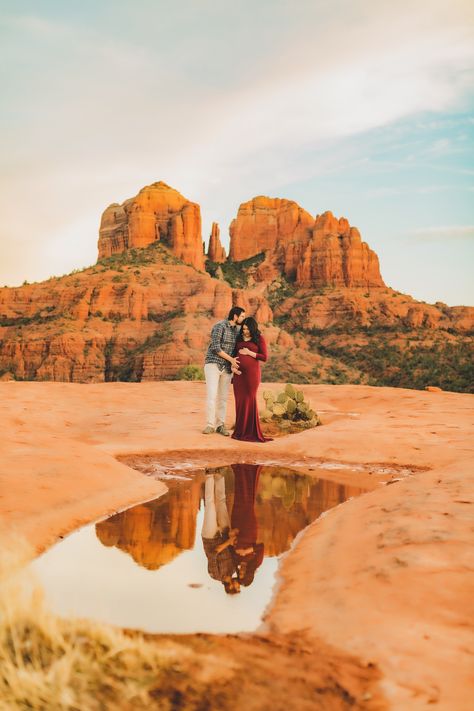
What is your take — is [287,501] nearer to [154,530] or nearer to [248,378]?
[154,530]

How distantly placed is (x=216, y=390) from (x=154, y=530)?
6.47 m

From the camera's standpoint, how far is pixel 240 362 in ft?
37.3

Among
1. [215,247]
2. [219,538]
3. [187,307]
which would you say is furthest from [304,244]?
[219,538]

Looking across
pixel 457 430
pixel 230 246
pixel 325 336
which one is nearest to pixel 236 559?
pixel 457 430

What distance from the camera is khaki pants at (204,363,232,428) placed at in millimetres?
11398

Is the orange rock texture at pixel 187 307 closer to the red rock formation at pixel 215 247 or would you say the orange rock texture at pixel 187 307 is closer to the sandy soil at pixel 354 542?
the red rock formation at pixel 215 247

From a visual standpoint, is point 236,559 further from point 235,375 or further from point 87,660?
point 235,375

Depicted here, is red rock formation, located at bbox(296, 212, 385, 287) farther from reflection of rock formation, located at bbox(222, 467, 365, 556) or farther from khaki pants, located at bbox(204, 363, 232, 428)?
reflection of rock formation, located at bbox(222, 467, 365, 556)

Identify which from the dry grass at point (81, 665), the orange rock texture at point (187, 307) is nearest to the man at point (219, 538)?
the dry grass at point (81, 665)

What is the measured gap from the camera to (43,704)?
223 centimetres

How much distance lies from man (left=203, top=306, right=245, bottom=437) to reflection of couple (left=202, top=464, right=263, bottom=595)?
12.8ft

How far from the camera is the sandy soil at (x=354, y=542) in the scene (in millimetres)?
2650

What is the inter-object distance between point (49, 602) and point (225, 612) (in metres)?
0.95

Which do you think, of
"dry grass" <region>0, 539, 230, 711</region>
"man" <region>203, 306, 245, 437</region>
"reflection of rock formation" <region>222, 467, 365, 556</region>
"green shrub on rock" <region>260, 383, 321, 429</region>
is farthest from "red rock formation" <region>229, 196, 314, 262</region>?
"dry grass" <region>0, 539, 230, 711</region>
